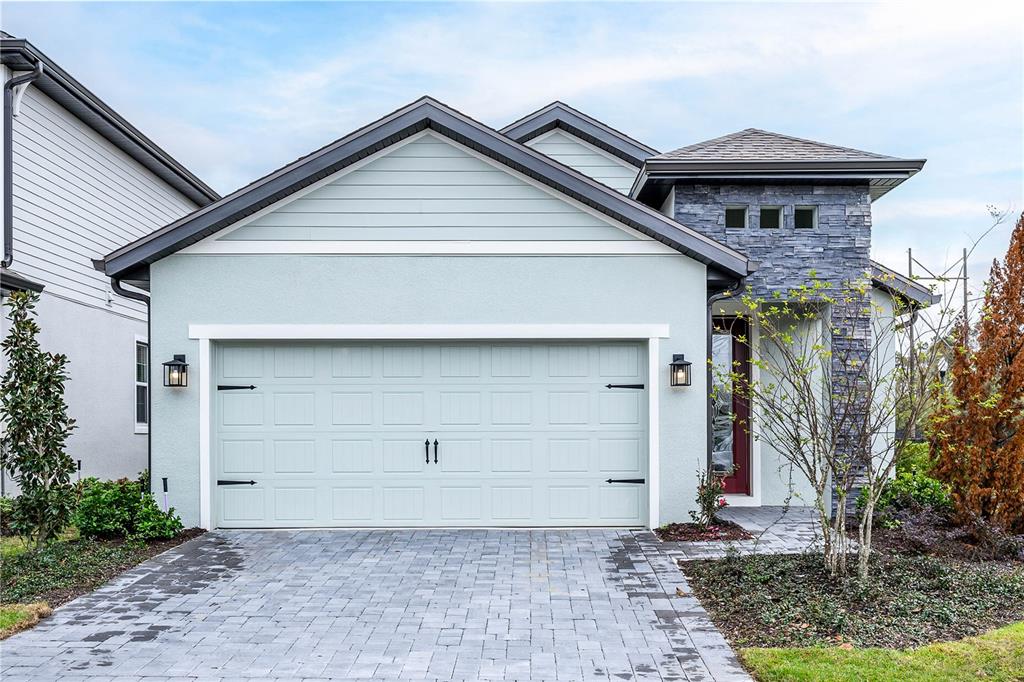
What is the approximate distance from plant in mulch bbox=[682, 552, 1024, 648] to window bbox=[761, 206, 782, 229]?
4.80m

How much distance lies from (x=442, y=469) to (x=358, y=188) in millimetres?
3502

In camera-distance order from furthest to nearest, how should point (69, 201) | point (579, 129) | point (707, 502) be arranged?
point (579, 129) < point (69, 201) < point (707, 502)

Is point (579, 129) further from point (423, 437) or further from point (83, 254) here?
point (83, 254)

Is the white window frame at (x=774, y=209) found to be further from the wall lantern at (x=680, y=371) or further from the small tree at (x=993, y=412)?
the small tree at (x=993, y=412)

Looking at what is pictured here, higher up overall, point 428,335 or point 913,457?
point 428,335

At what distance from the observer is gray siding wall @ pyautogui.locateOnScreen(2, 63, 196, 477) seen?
12.2m

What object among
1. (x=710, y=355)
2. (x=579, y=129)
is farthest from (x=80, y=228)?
(x=710, y=355)

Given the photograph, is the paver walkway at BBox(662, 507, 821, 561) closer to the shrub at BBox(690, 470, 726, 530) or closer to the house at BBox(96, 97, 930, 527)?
the shrub at BBox(690, 470, 726, 530)

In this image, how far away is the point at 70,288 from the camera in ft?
42.5

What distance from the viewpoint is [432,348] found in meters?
10.2

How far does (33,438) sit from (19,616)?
8.44 feet

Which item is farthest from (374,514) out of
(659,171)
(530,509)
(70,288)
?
(70,288)

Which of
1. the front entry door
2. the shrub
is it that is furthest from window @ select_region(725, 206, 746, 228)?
the shrub

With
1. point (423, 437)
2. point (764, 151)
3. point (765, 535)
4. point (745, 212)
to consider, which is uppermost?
point (764, 151)
